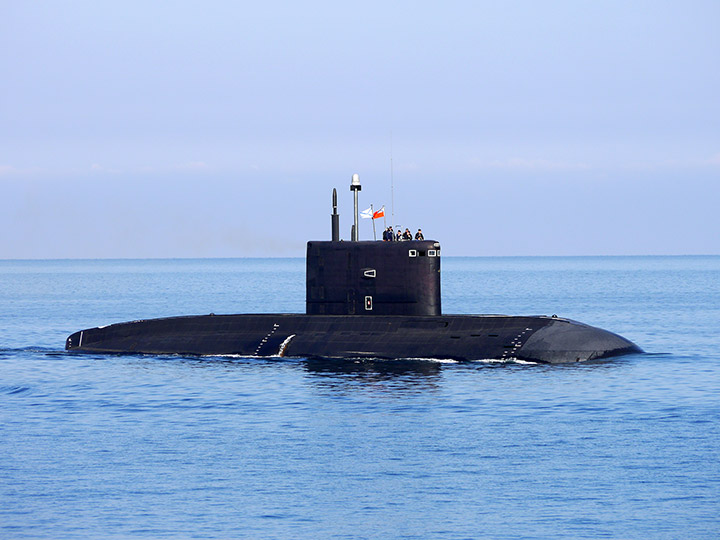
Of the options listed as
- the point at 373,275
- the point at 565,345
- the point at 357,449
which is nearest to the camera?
the point at 357,449

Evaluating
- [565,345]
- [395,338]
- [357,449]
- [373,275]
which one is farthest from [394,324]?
[357,449]

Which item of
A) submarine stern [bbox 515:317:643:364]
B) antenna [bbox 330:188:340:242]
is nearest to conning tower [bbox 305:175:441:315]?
antenna [bbox 330:188:340:242]

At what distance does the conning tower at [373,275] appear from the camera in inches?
1417

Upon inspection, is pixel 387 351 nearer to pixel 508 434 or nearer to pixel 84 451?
pixel 508 434

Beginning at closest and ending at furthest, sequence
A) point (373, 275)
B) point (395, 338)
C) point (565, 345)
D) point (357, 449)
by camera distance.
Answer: point (357, 449) < point (565, 345) < point (395, 338) < point (373, 275)

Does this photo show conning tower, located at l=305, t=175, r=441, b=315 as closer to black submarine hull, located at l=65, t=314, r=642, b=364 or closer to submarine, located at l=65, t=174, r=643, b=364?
submarine, located at l=65, t=174, r=643, b=364

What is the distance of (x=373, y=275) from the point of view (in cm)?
3641

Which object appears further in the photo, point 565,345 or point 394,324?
point 394,324

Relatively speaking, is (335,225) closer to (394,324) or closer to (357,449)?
(394,324)

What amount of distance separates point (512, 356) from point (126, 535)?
1993 centimetres

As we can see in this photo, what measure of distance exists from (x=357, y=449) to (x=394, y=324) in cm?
1340

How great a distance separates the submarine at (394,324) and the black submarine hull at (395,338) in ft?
0.11

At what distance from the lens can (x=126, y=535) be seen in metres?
17.1

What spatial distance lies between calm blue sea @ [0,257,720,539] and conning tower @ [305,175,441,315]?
215cm
